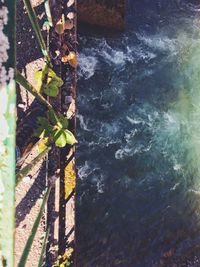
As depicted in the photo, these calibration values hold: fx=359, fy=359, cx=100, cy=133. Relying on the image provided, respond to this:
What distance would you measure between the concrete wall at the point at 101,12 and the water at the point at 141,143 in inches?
14.7

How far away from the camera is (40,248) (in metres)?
3.30

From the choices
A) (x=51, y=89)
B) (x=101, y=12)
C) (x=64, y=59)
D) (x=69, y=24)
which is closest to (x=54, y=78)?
(x=51, y=89)

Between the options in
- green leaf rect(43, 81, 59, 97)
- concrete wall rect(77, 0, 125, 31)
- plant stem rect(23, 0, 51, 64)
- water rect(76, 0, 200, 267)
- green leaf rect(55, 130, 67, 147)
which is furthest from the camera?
water rect(76, 0, 200, 267)

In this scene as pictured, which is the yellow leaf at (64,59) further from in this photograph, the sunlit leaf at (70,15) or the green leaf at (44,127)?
the green leaf at (44,127)

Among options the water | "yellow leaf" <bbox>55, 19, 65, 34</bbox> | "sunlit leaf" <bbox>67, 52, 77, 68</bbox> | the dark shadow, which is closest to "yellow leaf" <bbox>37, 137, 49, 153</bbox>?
the dark shadow

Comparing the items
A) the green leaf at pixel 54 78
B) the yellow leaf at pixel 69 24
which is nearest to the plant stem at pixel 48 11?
the yellow leaf at pixel 69 24

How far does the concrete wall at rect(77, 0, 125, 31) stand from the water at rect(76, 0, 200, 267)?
0.37 meters

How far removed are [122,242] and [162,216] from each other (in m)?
0.75

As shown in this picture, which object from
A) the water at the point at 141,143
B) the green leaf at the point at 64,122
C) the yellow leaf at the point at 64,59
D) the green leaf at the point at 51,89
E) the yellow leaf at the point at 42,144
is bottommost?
the water at the point at 141,143

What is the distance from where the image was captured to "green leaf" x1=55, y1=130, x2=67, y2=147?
127 inches

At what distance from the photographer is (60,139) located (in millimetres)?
3230

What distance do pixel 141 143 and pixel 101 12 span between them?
6.69ft

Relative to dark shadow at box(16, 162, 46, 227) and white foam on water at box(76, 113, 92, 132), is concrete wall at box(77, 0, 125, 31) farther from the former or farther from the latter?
dark shadow at box(16, 162, 46, 227)

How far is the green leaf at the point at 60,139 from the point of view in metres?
3.22
